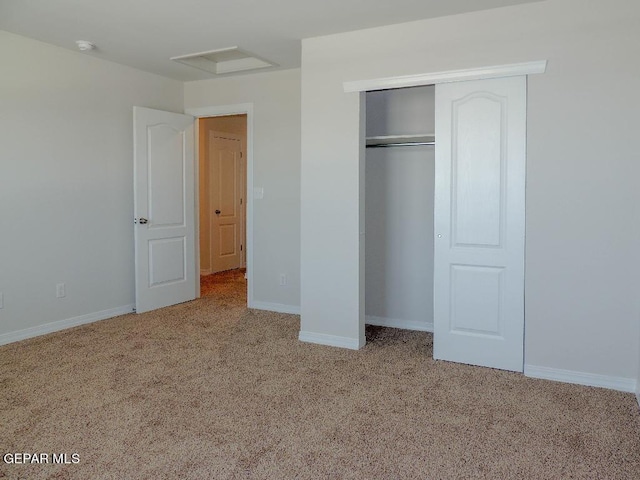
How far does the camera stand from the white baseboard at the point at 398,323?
4.29 meters

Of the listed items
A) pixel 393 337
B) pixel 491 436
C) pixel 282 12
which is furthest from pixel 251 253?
pixel 491 436

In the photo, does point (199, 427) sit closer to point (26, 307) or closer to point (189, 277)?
point (26, 307)

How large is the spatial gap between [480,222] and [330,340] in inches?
58.0

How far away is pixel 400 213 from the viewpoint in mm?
4305

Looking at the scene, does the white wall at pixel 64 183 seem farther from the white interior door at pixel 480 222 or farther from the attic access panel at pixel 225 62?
the white interior door at pixel 480 222

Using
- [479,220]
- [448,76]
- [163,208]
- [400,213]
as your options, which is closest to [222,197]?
[163,208]

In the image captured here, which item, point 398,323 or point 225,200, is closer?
point 398,323

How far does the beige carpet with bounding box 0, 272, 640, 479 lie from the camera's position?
83.7 inches

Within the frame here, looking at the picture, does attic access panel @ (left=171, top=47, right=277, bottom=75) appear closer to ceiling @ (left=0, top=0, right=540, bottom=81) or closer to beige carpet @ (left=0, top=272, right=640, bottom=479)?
ceiling @ (left=0, top=0, right=540, bottom=81)

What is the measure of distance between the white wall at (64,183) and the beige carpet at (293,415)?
1.95ft

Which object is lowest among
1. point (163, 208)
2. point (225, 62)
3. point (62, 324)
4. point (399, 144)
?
point (62, 324)

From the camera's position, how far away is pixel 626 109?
2.88m

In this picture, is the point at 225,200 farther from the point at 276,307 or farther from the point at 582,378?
the point at 582,378

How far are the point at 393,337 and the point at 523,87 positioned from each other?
2149mm
